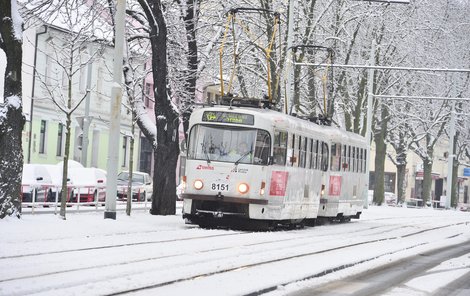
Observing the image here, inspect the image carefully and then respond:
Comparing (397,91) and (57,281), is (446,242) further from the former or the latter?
(397,91)

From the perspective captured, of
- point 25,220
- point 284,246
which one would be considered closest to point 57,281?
point 284,246

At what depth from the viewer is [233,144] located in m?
26.3

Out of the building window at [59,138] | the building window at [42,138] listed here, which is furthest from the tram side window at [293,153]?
the building window at [59,138]

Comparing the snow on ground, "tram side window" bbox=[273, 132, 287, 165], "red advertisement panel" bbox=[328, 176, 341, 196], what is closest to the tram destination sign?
"tram side window" bbox=[273, 132, 287, 165]

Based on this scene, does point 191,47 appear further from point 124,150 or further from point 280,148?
point 124,150

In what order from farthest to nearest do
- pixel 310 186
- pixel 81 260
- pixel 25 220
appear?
pixel 310 186, pixel 25 220, pixel 81 260

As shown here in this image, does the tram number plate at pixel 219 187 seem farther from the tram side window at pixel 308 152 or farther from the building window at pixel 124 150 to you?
the building window at pixel 124 150

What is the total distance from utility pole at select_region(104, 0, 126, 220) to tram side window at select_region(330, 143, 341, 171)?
30.2 feet

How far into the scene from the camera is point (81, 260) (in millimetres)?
15523

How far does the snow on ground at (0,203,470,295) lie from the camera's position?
42.6 ft

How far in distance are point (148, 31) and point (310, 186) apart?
6832 millimetres

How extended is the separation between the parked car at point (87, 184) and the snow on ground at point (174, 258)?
837 centimetres

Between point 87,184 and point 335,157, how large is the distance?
32.3 feet

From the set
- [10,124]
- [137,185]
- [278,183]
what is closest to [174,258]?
[10,124]
